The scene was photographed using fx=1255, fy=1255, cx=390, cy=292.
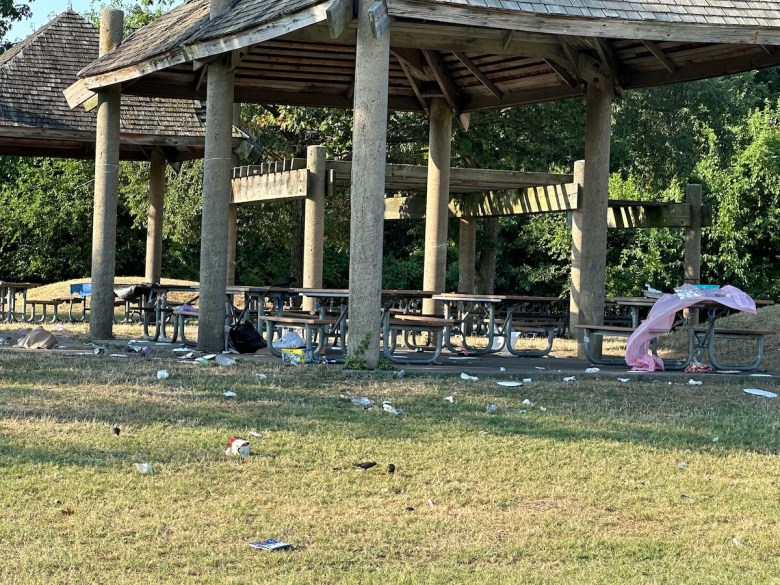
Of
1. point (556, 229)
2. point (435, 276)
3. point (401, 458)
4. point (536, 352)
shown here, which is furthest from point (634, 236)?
point (401, 458)

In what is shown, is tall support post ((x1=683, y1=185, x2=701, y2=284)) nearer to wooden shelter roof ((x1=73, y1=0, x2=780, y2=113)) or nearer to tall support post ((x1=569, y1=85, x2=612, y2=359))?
wooden shelter roof ((x1=73, y1=0, x2=780, y2=113))

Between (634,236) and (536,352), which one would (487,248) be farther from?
(536,352)

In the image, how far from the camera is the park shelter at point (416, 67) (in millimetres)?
13312

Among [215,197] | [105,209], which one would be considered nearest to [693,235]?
[215,197]

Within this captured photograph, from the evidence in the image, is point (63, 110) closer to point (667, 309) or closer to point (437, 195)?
point (437, 195)

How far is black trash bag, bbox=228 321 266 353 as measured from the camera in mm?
15883

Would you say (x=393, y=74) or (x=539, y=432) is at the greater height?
(x=393, y=74)

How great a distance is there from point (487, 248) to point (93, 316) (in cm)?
1283

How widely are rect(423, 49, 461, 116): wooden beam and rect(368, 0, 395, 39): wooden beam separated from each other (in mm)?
5902

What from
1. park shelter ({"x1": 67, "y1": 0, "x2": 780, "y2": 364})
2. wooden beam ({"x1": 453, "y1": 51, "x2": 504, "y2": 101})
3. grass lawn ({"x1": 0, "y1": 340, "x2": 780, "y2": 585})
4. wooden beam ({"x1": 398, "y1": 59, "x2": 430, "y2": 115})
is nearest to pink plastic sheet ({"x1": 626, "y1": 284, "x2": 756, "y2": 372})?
park shelter ({"x1": 67, "y1": 0, "x2": 780, "y2": 364})

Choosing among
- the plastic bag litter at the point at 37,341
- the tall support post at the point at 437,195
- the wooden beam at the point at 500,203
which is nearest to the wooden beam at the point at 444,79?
the tall support post at the point at 437,195

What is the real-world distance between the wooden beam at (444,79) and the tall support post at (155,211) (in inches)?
233

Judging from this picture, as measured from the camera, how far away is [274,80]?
1988 centimetres

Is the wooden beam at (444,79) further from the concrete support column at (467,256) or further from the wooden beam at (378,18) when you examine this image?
the wooden beam at (378,18)
